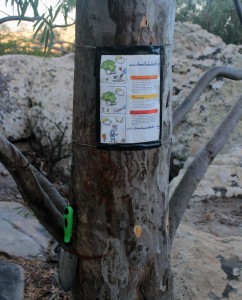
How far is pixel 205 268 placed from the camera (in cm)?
310

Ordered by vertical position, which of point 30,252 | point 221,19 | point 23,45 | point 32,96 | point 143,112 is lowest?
point 30,252

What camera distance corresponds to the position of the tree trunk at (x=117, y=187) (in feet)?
6.78

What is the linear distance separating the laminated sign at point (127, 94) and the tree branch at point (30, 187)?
0.31 metres

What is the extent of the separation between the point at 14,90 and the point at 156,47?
18.0ft

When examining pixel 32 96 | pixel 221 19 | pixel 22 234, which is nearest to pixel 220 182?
pixel 22 234

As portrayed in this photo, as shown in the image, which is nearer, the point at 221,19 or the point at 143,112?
the point at 143,112

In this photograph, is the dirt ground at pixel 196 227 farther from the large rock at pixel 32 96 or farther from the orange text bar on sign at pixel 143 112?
the large rock at pixel 32 96

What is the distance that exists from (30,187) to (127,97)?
20.6 inches

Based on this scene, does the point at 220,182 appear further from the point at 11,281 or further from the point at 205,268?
the point at 11,281

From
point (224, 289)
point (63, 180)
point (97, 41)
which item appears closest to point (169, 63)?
point (97, 41)

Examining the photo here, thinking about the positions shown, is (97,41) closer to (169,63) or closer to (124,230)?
(169,63)

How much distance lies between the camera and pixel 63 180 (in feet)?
22.7

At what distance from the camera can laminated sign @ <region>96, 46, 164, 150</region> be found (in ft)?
6.74

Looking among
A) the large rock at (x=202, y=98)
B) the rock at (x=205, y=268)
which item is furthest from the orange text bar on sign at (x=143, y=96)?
the large rock at (x=202, y=98)
